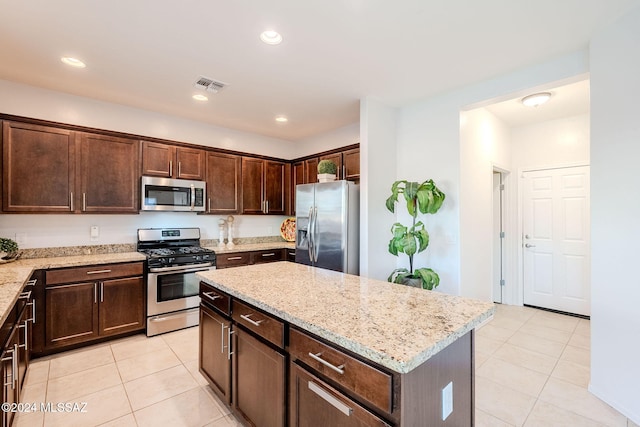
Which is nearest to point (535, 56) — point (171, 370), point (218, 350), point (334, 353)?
point (334, 353)

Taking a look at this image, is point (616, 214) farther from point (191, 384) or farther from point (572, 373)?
point (191, 384)

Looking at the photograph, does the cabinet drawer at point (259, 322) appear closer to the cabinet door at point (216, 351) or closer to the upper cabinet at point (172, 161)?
the cabinet door at point (216, 351)

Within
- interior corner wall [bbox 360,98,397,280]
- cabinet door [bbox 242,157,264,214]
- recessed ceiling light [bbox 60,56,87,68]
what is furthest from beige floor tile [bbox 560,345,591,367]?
recessed ceiling light [bbox 60,56,87,68]

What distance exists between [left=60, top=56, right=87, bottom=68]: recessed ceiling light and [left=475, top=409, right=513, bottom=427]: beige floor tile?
4.11 m

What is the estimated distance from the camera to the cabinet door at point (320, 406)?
1.11m

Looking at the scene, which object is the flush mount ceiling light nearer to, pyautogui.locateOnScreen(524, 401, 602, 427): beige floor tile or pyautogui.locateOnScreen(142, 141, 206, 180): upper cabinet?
pyautogui.locateOnScreen(524, 401, 602, 427): beige floor tile

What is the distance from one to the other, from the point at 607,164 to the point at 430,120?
166 centimetres

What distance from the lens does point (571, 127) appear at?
158 inches

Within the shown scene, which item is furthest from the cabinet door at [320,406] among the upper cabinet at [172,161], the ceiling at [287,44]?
the upper cabinet at [172,161]

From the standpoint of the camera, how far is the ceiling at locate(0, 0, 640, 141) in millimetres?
1919

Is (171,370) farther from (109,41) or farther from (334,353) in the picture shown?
(109,41)

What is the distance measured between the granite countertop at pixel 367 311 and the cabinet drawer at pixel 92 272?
1525 millimetres

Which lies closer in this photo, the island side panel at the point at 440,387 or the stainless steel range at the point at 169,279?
the island side panel at the point at 440,387

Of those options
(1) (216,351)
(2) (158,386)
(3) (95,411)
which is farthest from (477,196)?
(3) (95,411)
